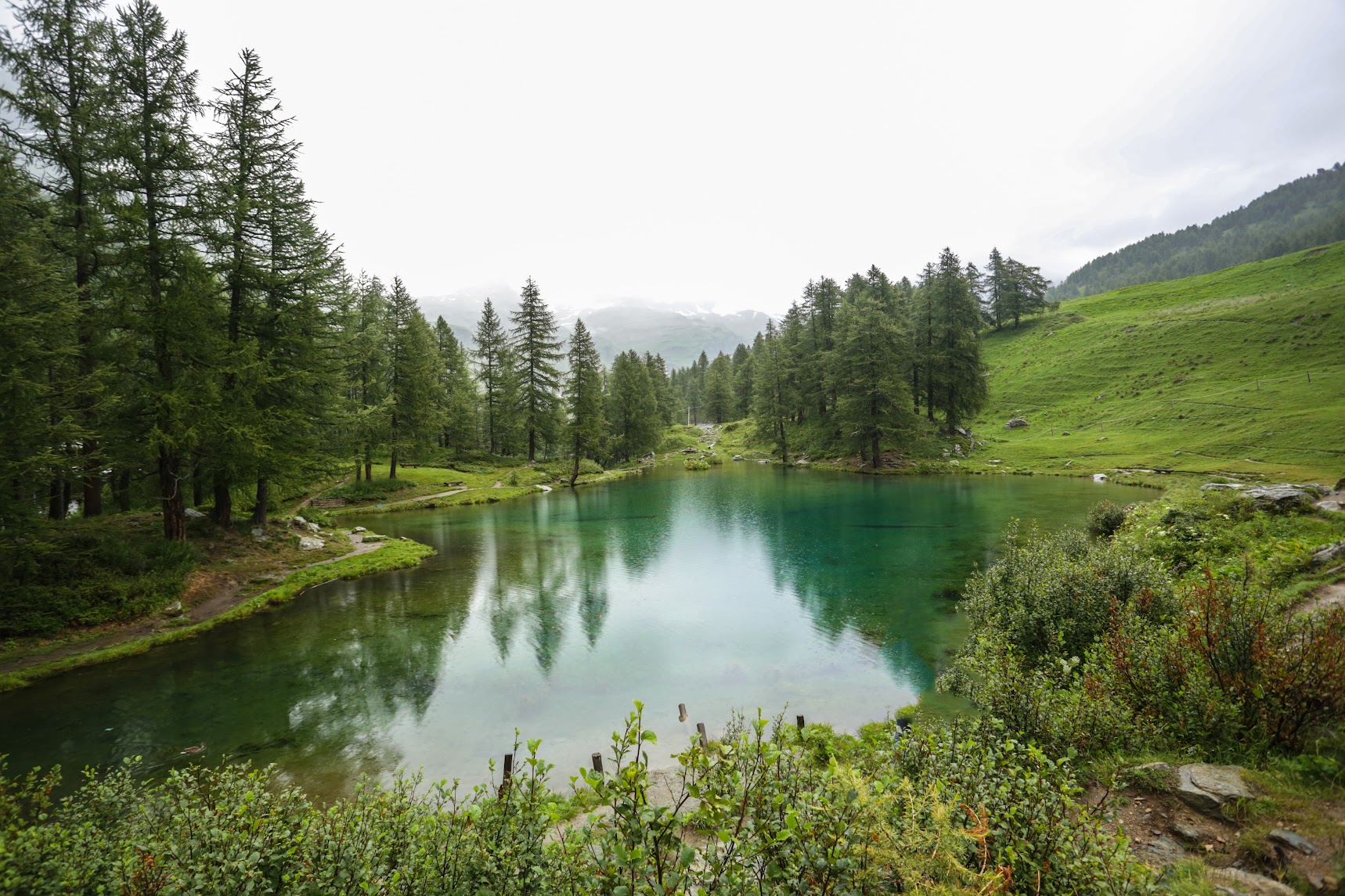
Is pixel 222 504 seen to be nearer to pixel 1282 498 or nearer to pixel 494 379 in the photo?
pixel 1282 498

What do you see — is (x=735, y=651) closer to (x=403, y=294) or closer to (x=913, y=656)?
(x=913, y=656)

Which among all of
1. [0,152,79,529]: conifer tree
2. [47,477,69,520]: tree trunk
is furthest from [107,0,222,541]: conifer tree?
[47,477,69,520]: tree trunk

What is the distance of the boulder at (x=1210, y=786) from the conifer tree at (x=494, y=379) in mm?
66773

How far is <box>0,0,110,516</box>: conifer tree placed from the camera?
59.6 ft

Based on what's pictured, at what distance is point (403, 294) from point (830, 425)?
176 feet

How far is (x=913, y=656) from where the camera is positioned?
51.0 feet

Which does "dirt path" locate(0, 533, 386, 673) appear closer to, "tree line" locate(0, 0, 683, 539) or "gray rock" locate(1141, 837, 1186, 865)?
"tree line" locate(0, 0, 683, 539)

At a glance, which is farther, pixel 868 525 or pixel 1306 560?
pixel 868 525

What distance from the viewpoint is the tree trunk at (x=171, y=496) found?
20.2m

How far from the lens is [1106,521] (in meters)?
23.5

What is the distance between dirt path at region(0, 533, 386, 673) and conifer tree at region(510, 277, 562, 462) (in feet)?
136

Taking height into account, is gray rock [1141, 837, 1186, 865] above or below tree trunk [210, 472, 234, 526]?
below

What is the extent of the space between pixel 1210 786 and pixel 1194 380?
75.3m

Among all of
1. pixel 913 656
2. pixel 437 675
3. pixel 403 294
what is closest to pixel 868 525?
pixel 913 656
